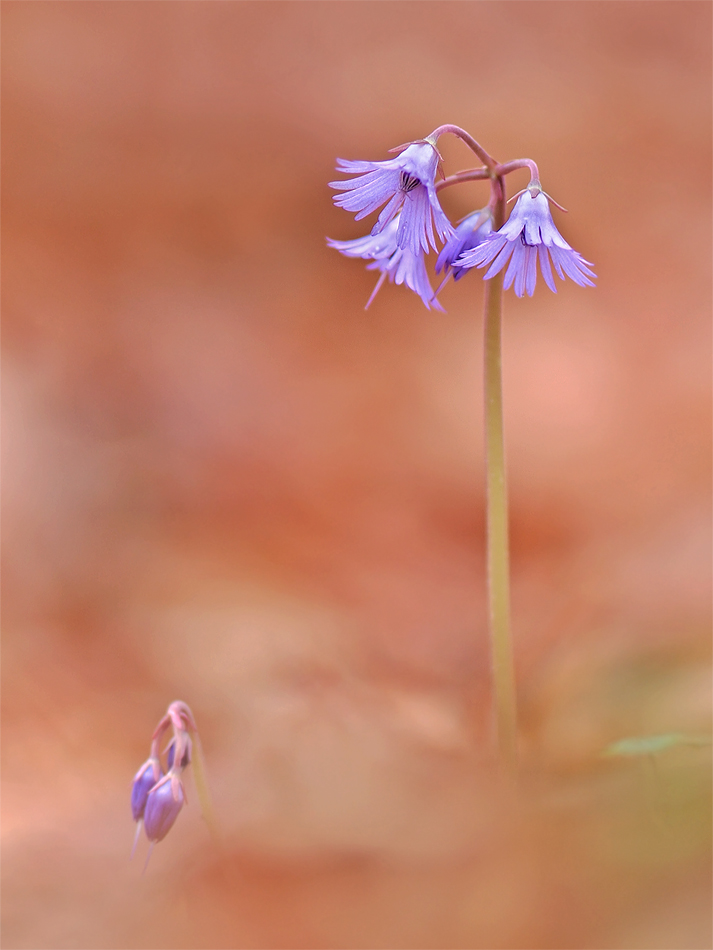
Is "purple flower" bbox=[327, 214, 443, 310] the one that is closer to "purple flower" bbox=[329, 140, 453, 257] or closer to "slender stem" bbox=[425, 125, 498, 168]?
"purple flower" bbox=[329, 140, 453, 257]

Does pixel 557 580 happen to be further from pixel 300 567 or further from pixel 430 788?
pixel 430 788

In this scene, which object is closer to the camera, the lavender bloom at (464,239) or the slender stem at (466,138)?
the slender stem at (466,138)

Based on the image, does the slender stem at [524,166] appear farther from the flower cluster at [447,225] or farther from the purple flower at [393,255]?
the purple flower at [393,255]

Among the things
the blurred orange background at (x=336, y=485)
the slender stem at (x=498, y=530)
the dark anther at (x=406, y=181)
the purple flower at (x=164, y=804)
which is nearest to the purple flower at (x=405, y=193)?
the dark anther at (x=406, y=181)

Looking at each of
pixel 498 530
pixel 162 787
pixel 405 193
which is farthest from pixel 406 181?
pixel 162 787

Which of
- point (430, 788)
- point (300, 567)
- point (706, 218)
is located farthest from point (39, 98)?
point (430, 788)

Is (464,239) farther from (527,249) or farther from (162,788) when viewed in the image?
(162,788)
